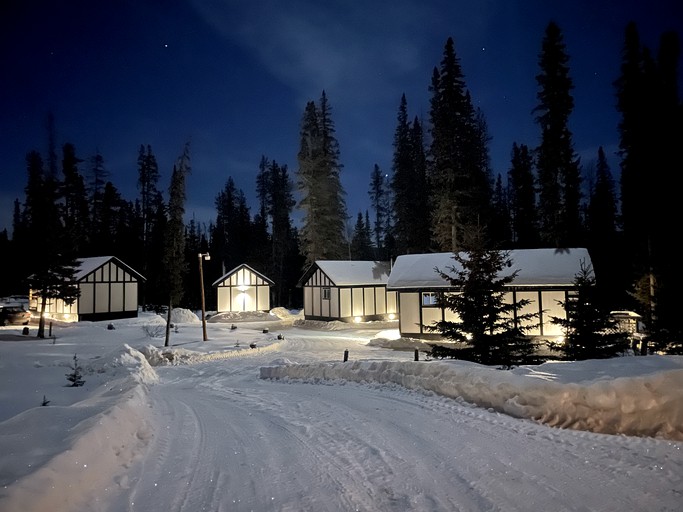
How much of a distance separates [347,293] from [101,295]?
20.9 metres

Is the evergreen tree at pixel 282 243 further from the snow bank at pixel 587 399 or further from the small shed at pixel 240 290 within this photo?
the snow bank at pixel 587 399

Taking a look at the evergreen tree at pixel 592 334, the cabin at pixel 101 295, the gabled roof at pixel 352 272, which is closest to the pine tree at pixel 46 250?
the cabin at pixel 101 295

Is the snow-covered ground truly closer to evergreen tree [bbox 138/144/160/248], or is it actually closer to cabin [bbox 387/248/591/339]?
cabin [bbox 387/248/591/339]

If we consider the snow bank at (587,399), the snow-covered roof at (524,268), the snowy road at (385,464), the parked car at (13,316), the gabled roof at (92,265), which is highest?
the gabled roof at (92,265)

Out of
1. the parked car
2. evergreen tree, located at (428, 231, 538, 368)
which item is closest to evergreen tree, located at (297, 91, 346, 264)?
the parked car

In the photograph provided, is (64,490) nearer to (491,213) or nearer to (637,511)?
(637,511)

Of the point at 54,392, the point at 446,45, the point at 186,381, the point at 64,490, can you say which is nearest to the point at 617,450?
the point at 64,490

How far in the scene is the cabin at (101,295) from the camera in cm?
3550

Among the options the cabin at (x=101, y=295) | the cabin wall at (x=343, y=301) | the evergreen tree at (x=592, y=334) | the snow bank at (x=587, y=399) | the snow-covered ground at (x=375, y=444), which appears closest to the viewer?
the snow-covered ground at (x=375, y=444)

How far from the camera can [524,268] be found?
2480cm

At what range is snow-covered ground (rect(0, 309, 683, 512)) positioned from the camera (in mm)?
4289

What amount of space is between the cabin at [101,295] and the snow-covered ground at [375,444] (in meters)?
28.1

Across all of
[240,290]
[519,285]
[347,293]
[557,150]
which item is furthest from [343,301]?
[557,150]

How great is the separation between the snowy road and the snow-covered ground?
0.02 meters
